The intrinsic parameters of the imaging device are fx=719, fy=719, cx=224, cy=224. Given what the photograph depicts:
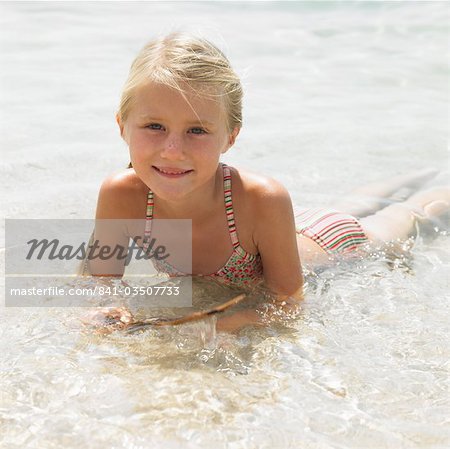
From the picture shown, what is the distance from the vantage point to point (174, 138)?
104 inches

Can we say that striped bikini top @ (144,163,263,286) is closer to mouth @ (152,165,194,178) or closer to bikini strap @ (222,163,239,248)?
bikini strap @ (222,163,239,248)

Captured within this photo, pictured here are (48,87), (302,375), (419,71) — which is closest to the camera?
(302,375)

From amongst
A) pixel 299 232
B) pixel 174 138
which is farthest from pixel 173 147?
pixel 299 232

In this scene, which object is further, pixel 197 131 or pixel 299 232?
pixel 299 232

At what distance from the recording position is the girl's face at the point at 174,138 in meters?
2.65

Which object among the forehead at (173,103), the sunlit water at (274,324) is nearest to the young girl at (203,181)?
the forehead at (173,103)

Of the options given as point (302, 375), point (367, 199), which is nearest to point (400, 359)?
point (302, 375)

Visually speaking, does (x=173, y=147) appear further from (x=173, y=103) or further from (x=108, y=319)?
(x=108, y=319)

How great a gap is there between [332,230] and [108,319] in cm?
146

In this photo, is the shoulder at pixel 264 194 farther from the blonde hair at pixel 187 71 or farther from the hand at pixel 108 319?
the hand at pixel 108 319

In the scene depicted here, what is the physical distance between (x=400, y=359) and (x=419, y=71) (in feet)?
18.4

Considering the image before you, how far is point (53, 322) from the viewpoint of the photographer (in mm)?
2746

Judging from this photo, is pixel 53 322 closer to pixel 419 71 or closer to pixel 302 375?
pixel 302 375

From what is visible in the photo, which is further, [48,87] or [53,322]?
[48,87]
